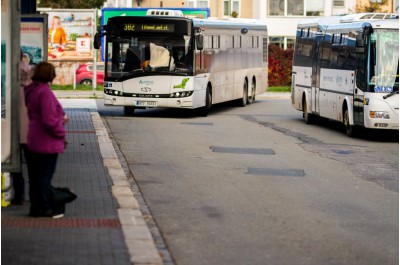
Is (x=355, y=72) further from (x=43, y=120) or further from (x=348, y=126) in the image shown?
(x=43, y=120)

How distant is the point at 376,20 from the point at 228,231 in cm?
1501

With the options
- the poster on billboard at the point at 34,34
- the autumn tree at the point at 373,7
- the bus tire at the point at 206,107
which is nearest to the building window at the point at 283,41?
the autumn tree at the point at 373,7

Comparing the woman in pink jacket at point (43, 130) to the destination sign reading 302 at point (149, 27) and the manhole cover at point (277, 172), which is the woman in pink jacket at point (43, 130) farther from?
the destination sign reading 302 at point (149, 27)

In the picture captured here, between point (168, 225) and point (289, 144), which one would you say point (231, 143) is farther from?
point (168, 225)

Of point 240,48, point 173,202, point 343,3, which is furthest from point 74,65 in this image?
point 173,202

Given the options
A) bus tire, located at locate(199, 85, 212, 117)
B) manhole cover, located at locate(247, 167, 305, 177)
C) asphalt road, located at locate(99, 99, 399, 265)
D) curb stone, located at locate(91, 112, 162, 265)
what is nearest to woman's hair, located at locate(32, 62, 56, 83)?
curb stone, located at locate(91, 112, 162, 265)

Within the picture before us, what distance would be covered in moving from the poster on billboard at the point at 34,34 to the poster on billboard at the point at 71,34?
107 feet

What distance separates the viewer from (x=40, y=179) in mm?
11203

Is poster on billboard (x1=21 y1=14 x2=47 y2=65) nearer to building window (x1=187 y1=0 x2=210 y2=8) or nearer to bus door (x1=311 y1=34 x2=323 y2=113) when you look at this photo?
bus door (x1=311 y1=34 x2=323 y2=113)

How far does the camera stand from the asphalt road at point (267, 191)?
10.2 m

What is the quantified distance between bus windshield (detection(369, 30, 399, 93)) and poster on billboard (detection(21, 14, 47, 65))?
29.8 feet

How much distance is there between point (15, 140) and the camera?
1062cm

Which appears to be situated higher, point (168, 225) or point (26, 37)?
point (26, 37)

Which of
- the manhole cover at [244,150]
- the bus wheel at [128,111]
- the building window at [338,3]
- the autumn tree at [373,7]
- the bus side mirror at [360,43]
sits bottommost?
the manhole cover at [244,150]
